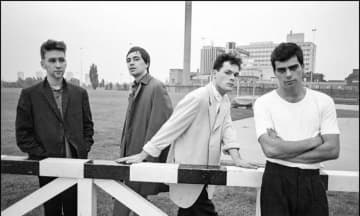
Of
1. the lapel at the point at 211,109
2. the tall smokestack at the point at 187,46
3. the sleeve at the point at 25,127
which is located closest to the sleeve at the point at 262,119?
the lapel at the point at 211,109

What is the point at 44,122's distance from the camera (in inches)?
69.1

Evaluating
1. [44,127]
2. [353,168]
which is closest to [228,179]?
[44,127]

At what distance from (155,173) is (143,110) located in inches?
25.5

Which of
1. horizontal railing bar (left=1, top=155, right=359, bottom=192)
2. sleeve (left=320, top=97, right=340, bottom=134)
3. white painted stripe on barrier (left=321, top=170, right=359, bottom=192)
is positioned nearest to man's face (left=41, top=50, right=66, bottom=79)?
horizontal railing bar (left=1, top=155, right=359, bottom=192)

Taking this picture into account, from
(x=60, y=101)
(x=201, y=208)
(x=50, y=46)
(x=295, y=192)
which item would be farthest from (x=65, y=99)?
(x=295, y=192)

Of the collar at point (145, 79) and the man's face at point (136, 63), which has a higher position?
the man's face at point (136, 63)

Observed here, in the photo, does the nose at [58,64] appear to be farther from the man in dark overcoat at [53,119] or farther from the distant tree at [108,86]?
the distant tree at [108,86]

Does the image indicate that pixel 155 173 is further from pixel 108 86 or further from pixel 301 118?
pixel 108 86

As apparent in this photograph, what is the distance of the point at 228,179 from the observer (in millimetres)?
1431

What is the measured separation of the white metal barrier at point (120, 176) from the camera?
143cm

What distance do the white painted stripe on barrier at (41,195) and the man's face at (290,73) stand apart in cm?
117

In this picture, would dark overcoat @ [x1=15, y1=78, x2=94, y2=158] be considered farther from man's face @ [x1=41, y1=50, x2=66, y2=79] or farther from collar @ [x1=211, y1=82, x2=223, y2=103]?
collar @ [x1=211, y1=82, x2=223, y2=103]

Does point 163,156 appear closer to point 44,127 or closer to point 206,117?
point 206,117

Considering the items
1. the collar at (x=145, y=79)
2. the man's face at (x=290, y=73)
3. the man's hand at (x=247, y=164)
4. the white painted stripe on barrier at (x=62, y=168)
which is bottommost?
the white painted stripe on barrier at (x=62, y=168)
